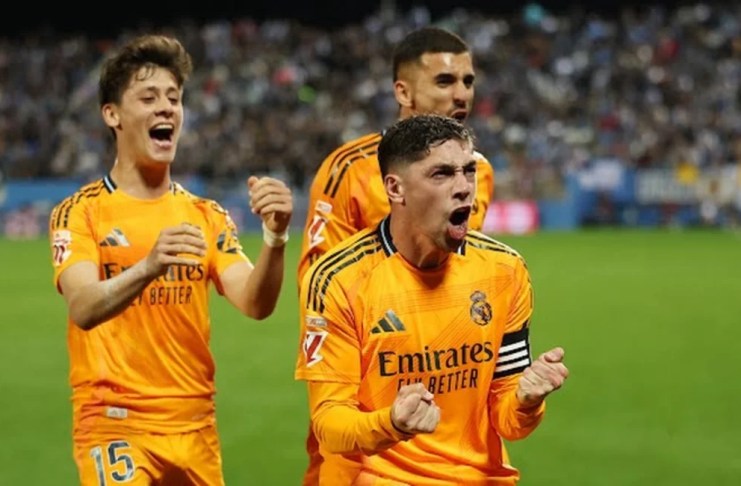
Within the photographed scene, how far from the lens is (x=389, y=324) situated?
388cm

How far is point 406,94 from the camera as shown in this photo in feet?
17.6

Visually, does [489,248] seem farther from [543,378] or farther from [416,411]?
[416,411]

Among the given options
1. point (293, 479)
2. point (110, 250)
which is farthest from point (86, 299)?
point (293, 479)

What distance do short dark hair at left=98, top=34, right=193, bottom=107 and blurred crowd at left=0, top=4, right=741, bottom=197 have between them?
2226 centimetres

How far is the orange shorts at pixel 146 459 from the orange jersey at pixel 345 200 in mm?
1055

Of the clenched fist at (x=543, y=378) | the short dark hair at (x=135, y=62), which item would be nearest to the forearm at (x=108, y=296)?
the short dark hair at (x=135, y=62)

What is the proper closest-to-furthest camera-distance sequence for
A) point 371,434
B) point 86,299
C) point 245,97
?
point 371,434
point 86,299
point 245,97

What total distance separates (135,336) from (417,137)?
1.46 metres

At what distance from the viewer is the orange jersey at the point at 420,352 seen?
12.6 feet

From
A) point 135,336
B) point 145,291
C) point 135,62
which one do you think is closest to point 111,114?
point 135,62

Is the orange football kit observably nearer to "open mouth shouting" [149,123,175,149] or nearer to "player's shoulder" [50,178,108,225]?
"player's shoulder" [50,178,108,225]

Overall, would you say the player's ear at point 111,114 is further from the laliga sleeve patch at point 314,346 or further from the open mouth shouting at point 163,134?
the laliga sleeve patch at point 314,346

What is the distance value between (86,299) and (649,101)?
2706 cm

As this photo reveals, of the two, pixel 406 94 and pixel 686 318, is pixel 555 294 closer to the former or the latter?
pixel 686 318
